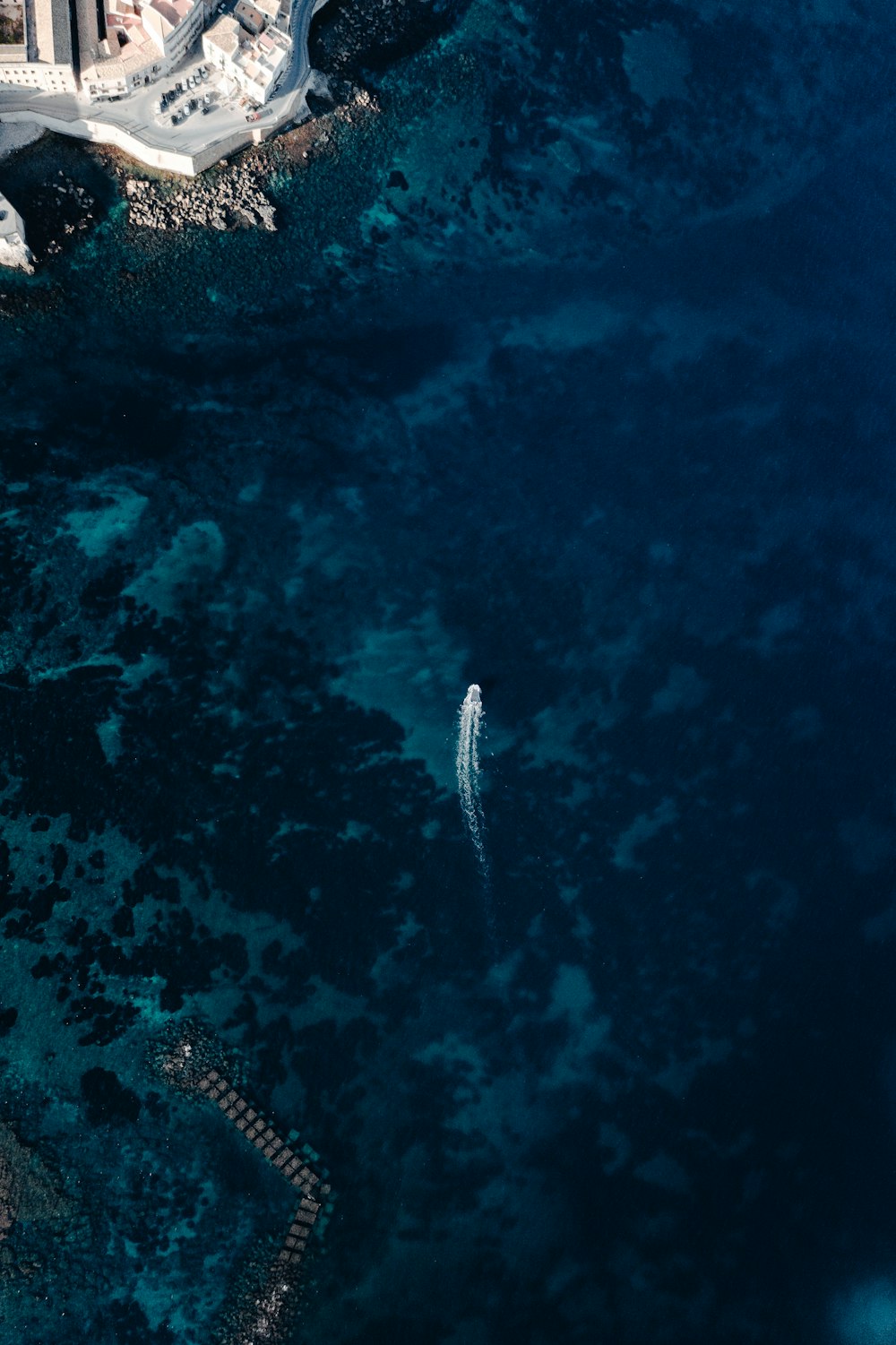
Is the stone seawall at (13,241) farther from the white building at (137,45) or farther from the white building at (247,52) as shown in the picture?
the white building at (247,52)

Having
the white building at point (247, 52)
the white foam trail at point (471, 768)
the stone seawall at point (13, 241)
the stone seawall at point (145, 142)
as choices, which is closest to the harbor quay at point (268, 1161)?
the white foam trail at point (471, 768)

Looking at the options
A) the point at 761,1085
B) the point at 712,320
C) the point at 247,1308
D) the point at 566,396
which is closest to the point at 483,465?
the point at 566,396

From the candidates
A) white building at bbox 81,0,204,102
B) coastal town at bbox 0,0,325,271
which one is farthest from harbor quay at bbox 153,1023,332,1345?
white building at bbox 81,0,204,102

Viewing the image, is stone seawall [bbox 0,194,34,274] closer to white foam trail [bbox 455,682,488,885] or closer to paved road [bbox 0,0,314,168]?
paved road [bbox 0,0,314,168]

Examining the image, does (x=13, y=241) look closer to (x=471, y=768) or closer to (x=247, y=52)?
(x=247, y=52)

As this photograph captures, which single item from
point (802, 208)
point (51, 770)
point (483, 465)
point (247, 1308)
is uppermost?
point (802, 208)

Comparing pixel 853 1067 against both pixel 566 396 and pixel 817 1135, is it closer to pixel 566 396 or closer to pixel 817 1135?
pixel 817 1135
